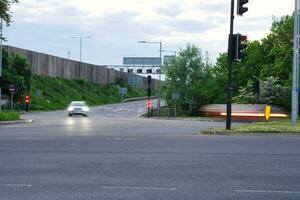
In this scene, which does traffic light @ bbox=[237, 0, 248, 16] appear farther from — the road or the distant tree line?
the distant tree line

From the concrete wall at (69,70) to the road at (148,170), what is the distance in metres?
60.8

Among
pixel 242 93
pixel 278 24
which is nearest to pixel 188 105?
pixel 242 93

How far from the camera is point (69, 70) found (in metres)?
103

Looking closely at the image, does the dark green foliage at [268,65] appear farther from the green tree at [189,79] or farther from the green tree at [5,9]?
the green tree at [5,9]

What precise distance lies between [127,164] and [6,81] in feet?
181

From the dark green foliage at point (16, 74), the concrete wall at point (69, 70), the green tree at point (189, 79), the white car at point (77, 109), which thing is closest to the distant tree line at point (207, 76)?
the green tree at point (189, 79)

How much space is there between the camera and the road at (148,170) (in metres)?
9.91

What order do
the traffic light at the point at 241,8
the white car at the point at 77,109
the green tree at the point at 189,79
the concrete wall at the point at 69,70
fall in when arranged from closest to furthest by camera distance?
the traffic light at the point at 241,8
the white car at the point at 77,109
the green tree at the point at 189,79
the concrete wall at the point at 69,70

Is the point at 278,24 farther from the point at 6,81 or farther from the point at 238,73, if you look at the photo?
the point at 6,81

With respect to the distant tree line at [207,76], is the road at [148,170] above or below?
below

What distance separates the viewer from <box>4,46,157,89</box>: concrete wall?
8688 cm

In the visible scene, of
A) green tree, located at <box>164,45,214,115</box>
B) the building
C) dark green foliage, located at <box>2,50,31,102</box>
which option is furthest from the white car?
the building

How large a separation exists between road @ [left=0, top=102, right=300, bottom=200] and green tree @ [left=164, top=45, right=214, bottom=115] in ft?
170

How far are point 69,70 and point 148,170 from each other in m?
91.0
